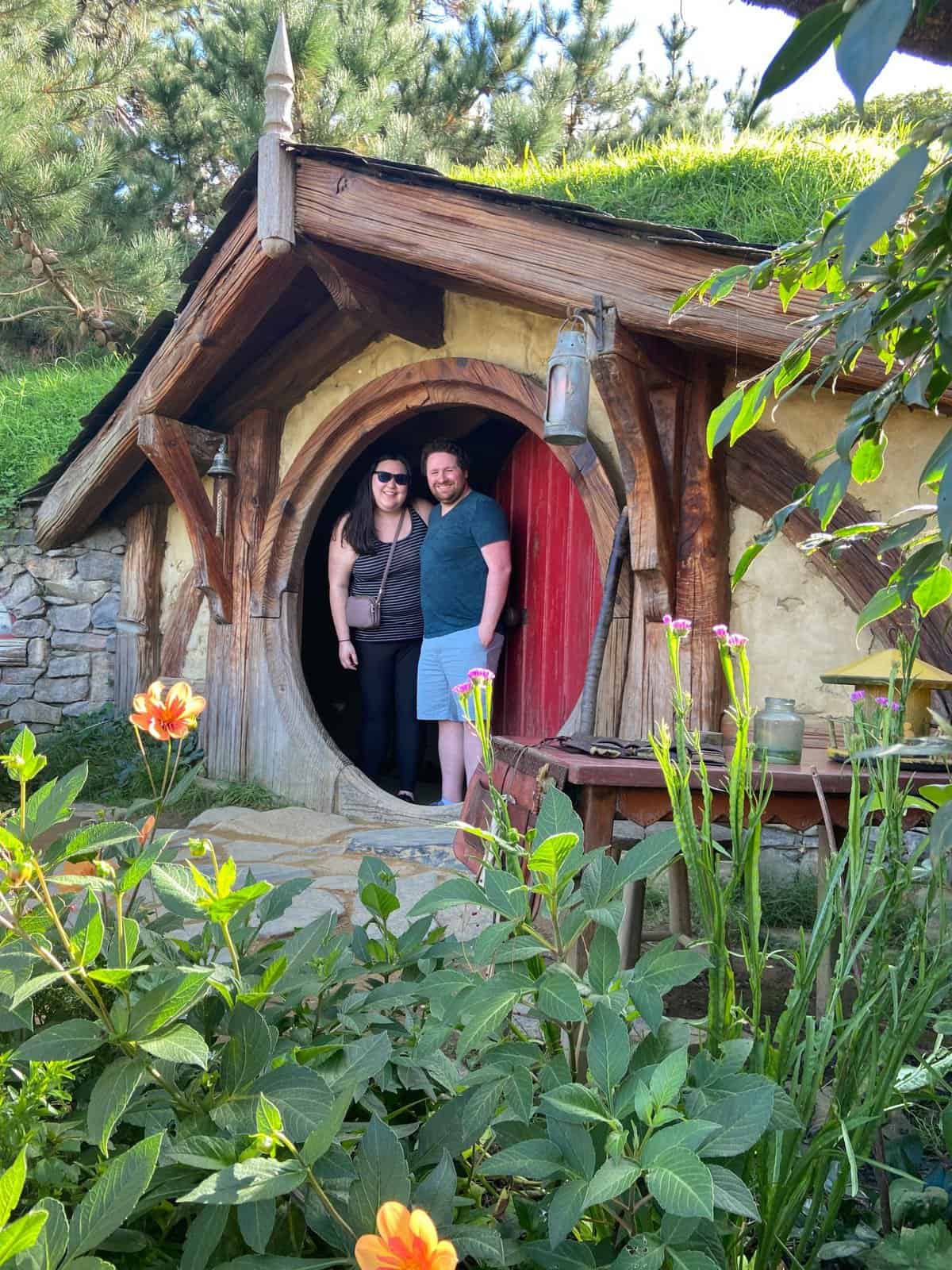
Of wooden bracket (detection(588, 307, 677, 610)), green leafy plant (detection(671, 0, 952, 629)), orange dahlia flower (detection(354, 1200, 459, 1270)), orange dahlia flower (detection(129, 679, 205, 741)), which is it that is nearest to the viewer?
green leafy plant (detection(671, 0, 952, 629))

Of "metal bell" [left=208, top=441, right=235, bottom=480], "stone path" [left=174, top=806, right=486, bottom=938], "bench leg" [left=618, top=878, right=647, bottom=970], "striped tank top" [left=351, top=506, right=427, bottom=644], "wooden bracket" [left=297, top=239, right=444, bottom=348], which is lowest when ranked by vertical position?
"stone path" [left=174, top=806, right=486, bottom=938]

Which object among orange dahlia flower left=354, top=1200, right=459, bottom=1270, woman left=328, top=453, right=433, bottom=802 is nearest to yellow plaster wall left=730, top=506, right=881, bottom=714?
woman left=328, top=453, right=433, bottom=802

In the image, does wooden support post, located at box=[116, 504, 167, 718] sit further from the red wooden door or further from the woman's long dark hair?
the red wooden door

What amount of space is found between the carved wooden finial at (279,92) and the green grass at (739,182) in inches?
57.5

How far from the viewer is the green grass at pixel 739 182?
13.9ft

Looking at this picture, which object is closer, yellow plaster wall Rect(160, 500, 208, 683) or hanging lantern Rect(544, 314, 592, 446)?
hanging lantern Rect(544, 314, 592, 446)

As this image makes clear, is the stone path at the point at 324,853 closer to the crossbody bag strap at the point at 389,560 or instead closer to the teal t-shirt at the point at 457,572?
the teal t-shirt at the point at 457,572

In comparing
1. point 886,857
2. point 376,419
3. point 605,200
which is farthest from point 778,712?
point 605,200

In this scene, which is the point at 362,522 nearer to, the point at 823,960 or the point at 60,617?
the point at 60,617

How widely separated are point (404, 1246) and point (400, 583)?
5.05 meters

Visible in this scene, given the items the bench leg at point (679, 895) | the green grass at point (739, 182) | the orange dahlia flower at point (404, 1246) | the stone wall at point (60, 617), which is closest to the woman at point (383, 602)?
the stone wall at point (60, 617)

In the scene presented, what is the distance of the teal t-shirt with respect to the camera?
16.9 feet

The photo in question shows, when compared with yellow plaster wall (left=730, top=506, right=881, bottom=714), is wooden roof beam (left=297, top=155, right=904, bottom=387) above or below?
above

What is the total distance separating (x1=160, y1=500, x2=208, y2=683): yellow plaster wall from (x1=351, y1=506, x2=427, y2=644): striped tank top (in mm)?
981
